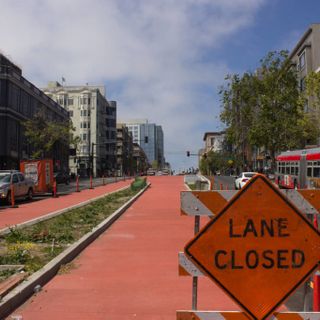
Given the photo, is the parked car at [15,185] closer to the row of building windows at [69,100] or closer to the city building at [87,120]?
the city building at [87,120]

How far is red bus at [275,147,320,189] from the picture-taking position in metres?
28.4

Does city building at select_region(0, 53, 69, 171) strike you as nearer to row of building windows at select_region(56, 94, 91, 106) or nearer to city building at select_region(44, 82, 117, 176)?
city building at select_region(44, 82, 117, 176)

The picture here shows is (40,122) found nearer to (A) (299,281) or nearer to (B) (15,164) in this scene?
(B) (15,164)

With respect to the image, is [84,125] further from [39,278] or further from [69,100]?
[39,278]

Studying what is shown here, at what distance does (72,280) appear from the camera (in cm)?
791

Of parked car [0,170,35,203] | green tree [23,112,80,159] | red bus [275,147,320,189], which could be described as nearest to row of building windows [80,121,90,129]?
green tree [23,112,80,159]

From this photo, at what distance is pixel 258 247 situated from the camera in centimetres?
449

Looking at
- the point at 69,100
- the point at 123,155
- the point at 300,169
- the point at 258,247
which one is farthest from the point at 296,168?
the point at 123,155

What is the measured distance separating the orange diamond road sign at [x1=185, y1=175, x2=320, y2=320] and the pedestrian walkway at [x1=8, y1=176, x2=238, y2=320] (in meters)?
1.81

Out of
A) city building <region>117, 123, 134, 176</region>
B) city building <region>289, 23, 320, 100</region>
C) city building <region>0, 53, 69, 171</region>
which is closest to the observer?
city building <region>0, 53, 69, 171</region>

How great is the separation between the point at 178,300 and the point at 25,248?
4.33m

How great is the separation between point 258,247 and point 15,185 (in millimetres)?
22163

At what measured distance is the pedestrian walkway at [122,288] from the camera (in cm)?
623

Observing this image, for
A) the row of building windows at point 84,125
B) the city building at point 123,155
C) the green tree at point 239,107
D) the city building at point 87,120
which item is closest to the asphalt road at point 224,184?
the green tree at point 239,107
